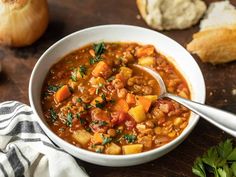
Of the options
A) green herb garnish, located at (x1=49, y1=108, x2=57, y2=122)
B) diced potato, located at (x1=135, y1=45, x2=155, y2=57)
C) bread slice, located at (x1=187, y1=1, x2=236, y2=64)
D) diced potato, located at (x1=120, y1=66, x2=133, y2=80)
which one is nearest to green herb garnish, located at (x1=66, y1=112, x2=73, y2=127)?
green herb garnish, located at (x1=49, y1=108, x2=57, y2=122)

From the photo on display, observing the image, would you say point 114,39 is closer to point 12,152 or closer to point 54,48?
point 54,48

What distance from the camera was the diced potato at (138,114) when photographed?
359 centimetres

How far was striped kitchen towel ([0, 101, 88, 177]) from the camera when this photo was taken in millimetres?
3504

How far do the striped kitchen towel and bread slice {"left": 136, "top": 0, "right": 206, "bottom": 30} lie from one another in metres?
1.47

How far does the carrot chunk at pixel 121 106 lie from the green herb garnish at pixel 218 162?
637mm

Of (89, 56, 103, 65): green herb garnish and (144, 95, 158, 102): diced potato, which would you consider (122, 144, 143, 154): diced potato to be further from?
(89, 56, 103, 65): green herb garnish

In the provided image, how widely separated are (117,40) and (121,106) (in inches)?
32.4

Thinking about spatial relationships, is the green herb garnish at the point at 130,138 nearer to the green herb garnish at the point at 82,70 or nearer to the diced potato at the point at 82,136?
the diced potato at the point at 82,136

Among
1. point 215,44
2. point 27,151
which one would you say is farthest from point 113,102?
point 215,44

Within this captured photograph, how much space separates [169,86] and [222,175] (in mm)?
803

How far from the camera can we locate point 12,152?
359 centimetres

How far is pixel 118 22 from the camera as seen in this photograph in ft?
15.6

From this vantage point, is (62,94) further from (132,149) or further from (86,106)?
(132,149)

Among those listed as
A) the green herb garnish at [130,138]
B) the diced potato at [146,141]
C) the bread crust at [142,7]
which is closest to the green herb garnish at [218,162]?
the diced potato at [146,141]
